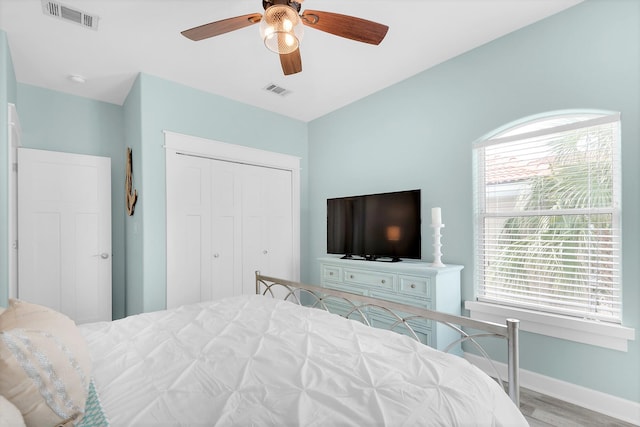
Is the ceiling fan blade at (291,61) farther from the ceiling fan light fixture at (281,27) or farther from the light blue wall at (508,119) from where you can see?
the light blue wall at (508,119)

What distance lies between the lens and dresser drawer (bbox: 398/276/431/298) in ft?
8.18

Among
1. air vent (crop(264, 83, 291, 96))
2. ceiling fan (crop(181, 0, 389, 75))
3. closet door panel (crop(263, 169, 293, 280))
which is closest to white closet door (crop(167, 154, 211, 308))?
closet door panel (crop(263, 169, 293, 280))

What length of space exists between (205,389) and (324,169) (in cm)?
334

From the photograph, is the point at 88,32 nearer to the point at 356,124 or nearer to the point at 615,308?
the point at 356,124

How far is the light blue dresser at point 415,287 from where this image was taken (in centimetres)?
245

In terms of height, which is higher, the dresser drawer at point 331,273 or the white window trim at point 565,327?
the dresser drawer at point 331,273

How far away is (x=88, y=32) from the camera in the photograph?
2371 millimetres

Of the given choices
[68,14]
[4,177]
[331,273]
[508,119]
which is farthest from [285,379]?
[68,14]

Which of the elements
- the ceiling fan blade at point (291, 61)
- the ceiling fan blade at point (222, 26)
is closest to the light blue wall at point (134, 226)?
the ceiling fan blade at point (222, 26)

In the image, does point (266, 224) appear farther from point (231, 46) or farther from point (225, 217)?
point (231, 46)

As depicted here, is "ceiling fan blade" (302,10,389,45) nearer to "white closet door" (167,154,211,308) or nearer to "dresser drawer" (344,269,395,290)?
"dresser drawer" (344,269,395,290)

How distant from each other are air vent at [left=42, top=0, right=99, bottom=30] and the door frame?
3.36 ft

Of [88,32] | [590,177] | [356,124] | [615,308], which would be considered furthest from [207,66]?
[615,308]

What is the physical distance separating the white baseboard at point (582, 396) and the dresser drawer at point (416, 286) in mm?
770
